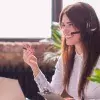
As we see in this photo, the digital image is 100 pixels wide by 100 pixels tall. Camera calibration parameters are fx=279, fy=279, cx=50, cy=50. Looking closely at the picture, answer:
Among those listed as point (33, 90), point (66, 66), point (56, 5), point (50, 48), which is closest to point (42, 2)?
point (56, 5)

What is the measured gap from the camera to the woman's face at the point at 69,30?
148cm

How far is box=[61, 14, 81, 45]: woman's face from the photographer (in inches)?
58.1

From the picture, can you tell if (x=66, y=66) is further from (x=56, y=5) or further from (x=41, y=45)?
(x=56, y=5)

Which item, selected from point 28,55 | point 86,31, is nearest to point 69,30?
point 86,31

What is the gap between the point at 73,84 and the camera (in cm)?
160

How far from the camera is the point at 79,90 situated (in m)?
1.50

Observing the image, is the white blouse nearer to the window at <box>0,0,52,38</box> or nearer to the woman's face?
the woman's face

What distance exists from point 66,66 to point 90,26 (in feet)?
0.99

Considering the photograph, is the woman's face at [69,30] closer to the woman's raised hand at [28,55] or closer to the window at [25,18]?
the woman's raised hand at [28,55]

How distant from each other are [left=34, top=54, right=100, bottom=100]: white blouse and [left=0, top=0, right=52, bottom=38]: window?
1125mm

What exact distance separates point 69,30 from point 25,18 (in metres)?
Answer: 1.34

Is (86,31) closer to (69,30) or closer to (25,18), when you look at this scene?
(69,30)

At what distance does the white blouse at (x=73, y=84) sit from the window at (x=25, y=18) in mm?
1125

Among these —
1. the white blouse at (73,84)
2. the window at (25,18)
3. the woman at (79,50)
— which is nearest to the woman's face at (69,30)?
the woman at (79,50)
